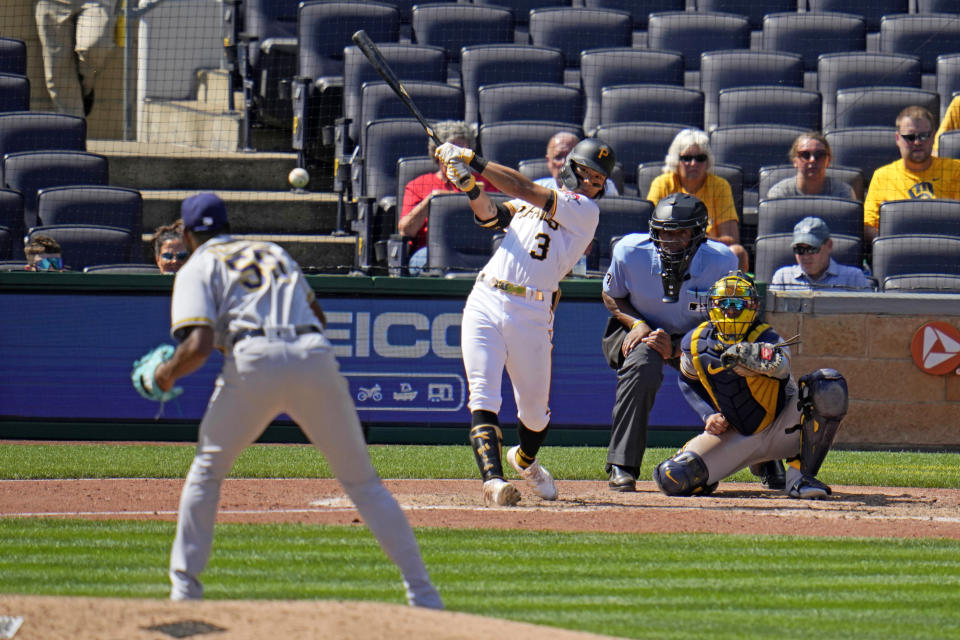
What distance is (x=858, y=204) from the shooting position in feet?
34.2

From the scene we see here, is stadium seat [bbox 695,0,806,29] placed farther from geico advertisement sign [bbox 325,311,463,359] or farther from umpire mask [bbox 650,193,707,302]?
umpire mask [bbox 650,193,707,302]

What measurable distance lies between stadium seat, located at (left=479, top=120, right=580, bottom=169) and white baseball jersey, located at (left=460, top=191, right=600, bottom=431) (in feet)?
14.2

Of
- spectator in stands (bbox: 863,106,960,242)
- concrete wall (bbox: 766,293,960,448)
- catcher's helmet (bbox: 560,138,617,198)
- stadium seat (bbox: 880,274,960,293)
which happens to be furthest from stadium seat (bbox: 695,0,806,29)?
catcher's helmet (bbox: 560,138,617,198)

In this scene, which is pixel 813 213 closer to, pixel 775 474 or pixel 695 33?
pixel 775 474

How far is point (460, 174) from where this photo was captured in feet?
22.1

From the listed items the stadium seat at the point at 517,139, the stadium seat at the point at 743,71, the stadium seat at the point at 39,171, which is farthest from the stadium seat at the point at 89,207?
the stadium seat at the point at 743,71

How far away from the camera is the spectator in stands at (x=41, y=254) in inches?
388

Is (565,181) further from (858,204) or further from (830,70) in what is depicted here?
(830,70)

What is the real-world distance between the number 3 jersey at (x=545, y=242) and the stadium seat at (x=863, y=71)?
6232mm

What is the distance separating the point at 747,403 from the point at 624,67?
5.80 m

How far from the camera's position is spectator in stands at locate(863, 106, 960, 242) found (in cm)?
1055

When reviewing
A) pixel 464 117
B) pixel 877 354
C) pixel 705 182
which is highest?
pixel 464 117

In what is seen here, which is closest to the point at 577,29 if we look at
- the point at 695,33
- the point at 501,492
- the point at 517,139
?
the point at 695,33

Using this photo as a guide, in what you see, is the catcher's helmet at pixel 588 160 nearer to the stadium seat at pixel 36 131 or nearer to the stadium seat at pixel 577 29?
the stadium seat at pixel 36 131
